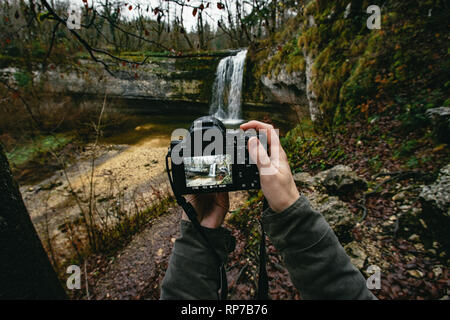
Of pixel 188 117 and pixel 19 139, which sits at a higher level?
pixel 188 117

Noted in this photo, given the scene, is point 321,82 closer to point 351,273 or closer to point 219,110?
point 351,273

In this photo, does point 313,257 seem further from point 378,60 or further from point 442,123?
point 378,60

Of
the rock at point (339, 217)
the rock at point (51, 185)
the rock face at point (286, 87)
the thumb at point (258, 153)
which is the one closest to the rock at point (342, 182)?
the rock at point (339, 217)

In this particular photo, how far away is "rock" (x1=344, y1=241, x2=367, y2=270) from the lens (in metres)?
1.66

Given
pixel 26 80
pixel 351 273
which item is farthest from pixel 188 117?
pixel 351 273

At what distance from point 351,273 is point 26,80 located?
15791 mm

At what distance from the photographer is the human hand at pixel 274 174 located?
0.87 metres

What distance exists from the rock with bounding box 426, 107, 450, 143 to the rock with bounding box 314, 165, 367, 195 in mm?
1044

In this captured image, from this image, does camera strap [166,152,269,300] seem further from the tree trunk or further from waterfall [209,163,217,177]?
the tree trunk

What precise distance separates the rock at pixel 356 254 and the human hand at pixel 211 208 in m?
1.39

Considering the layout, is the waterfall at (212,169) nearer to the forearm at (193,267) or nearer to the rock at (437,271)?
the forearm at (193,267)

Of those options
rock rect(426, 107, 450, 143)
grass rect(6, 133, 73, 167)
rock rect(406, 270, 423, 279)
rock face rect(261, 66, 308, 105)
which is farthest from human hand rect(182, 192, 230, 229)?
grass rect(6, 133, 73, 167)

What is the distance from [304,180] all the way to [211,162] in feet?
7.63

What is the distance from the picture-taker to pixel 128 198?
567cm
